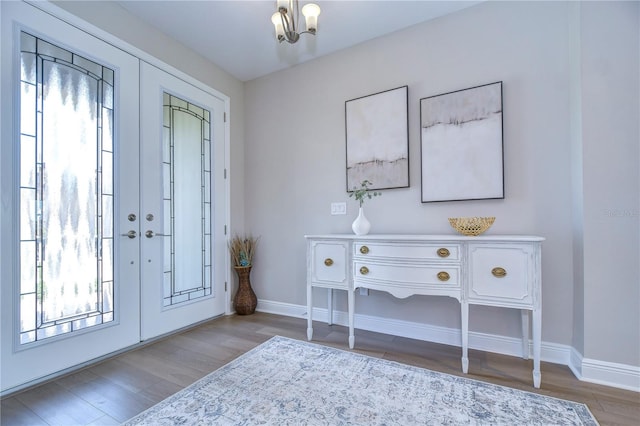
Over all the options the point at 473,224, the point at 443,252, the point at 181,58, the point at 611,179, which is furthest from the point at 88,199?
the point at 611,179

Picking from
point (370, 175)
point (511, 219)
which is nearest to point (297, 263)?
point (370, 175)

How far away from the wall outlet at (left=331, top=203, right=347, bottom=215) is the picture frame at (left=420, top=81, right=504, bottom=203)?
2.51 feet

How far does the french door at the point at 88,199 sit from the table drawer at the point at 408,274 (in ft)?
5.76

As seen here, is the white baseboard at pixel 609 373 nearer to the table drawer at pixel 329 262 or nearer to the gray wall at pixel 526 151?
the gray wall at pixel 526 151

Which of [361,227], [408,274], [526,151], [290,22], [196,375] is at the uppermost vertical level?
[290,22]

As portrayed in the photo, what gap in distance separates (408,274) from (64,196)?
8.11ft

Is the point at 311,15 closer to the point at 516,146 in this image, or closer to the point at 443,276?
the point at 516,146

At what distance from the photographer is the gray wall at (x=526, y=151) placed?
1755 mm

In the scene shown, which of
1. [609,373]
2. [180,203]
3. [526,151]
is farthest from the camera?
[180,203]

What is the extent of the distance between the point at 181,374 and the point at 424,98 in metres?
2.84

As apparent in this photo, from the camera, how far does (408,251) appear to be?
207 centimetres

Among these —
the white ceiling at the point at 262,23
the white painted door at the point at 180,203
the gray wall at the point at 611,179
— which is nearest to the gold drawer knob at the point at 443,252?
the gray wall at the point at 611,179

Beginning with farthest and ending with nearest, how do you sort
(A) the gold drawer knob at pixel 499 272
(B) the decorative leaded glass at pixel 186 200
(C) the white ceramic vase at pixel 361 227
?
(B) the decorative leaded glass at pixel 186 200
(C) the white ceramic vase at pixel 361 227
(A) the gold drawer knob at pixel 499 272

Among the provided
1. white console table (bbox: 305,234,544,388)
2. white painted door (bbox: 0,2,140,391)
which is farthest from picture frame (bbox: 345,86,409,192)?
white painted door (bbox: 0,2,140,391)
